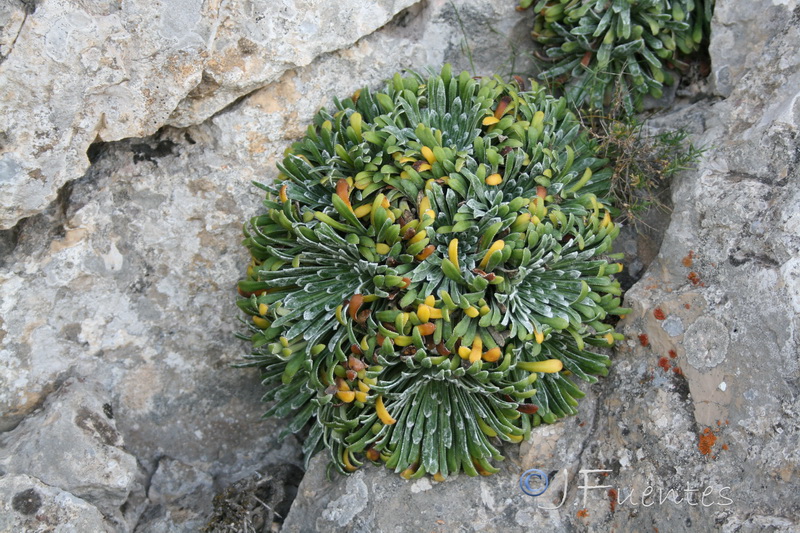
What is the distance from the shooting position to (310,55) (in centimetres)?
396

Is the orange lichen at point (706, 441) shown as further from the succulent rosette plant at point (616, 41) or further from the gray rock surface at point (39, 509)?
the gray rock surface at point (39, 509)

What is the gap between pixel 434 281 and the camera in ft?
11.5

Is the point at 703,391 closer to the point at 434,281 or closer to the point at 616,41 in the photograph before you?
the point at 434,281

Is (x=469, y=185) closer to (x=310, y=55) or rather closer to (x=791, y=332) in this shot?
(x=310, y=55)

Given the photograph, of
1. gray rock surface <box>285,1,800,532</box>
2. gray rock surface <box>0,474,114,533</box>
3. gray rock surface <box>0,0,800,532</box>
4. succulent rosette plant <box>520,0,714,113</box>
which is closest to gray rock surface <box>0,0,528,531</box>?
gray rock surface <box>0,0,800,532</box>

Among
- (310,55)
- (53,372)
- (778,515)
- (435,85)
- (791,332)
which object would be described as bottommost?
(778,515)

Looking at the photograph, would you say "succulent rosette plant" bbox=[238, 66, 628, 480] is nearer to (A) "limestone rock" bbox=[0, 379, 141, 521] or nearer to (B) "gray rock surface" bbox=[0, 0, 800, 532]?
(B) "gray rock surface" bbox=[0, 0, 800, 532]

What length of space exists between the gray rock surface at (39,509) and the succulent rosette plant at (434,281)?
1.38 meters

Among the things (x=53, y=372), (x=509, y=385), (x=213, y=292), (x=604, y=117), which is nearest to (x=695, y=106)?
(x=604, y=117)

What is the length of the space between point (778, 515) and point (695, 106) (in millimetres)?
2627

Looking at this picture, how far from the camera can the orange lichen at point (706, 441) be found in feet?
10.9

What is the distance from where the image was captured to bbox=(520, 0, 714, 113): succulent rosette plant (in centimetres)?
416
